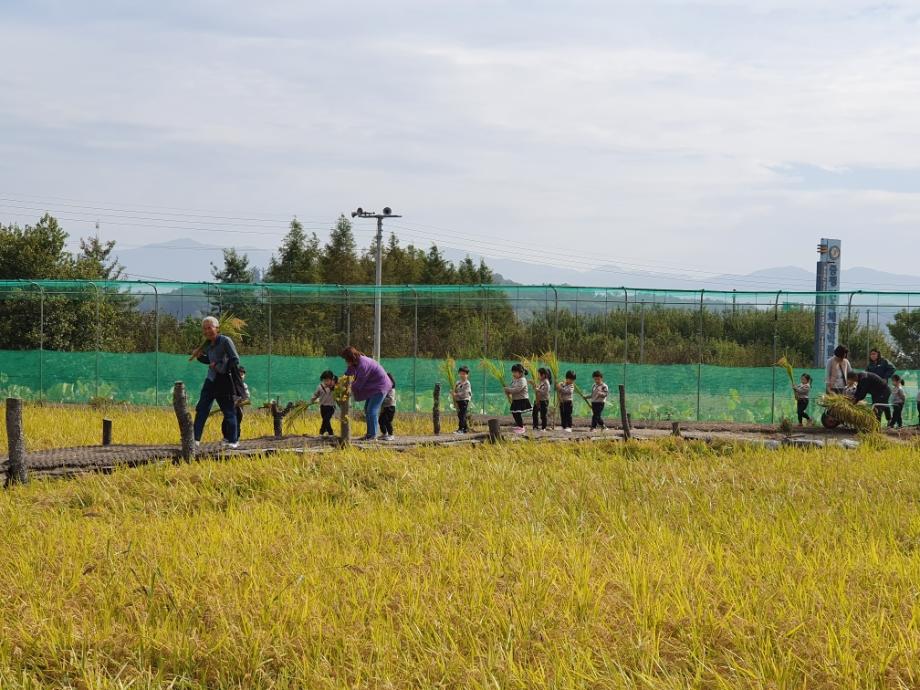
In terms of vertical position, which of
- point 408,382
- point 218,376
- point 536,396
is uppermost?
point 218,376

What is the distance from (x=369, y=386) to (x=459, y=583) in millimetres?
6964

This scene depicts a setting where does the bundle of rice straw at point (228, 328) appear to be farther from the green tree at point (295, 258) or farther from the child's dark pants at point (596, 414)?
the green tree at point (295, 258)

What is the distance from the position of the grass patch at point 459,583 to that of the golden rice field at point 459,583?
0.7 inches

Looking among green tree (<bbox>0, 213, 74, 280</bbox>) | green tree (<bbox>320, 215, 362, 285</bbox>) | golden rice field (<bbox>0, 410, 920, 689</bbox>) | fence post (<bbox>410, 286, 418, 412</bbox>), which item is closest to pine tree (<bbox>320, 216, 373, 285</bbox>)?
green tree (<bbox>320, 215, 362, 285</bbox>)

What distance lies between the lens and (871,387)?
16.2 meters

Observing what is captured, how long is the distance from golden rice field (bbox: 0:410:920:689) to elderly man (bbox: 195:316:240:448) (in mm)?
1963

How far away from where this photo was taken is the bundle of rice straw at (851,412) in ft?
49.1

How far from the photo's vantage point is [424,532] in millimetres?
7715

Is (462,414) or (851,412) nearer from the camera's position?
(851,412)

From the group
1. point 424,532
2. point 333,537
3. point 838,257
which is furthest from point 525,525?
point 838,257

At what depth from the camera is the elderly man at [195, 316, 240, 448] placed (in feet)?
38.2

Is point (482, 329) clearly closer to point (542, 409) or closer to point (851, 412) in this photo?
point (542, 409)

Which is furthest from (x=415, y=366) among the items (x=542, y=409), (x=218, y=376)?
(x=218, y=376)

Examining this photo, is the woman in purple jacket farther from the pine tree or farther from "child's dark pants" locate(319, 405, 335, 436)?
the pine tree
